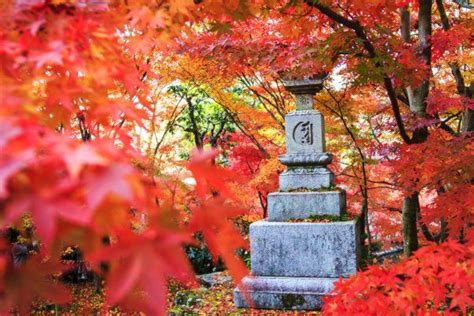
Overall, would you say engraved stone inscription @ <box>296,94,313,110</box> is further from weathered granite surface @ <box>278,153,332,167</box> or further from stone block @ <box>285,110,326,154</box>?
weathered granite surface @ <box>278,153,332,167</box>

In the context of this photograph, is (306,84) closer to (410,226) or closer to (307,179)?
(307,179)

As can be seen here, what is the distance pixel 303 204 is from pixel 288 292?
1327 mm

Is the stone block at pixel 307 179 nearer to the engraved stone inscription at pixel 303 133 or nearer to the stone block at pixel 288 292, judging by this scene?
the engraved stone inscription at pixel 303 133

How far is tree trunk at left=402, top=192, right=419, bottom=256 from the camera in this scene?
7391mm

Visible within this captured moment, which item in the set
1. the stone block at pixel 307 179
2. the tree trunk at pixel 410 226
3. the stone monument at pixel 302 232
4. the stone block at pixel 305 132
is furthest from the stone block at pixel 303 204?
the tree trunk at pixel 410 226

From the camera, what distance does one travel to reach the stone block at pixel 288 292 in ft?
20.7

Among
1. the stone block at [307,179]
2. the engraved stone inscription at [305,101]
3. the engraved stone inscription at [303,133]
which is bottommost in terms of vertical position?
the stone block at [307,179]

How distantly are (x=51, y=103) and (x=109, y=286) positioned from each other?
89cm

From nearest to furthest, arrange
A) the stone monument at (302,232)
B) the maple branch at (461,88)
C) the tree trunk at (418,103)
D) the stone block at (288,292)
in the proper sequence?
the stone block at (288,292) → the stone monument at (302,232) → the tree trunk at (418,103) → the maple branch at (461,88)

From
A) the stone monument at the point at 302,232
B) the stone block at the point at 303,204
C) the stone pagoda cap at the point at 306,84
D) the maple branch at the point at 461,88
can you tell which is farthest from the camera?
the maple branch at the point at 461,88

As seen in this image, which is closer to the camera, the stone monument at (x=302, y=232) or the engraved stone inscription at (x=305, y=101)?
the stone monument at (x=302, y=232)

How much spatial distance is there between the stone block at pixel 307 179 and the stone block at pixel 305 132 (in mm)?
319

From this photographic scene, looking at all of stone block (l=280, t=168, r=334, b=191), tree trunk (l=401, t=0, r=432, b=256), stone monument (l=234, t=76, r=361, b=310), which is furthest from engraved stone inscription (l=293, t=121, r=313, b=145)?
tree trunk (l=401, t=0, r=432, b=256)

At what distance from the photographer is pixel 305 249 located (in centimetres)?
666
